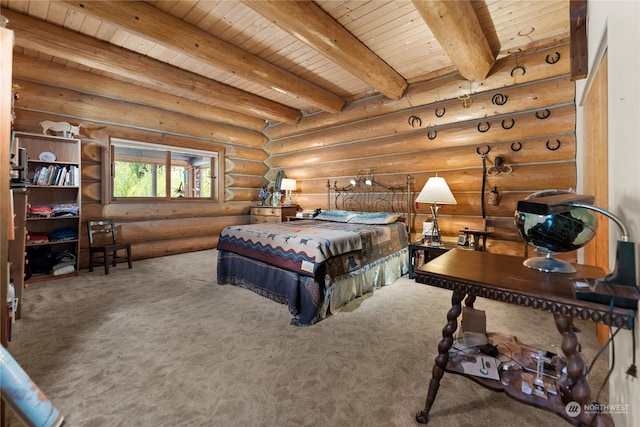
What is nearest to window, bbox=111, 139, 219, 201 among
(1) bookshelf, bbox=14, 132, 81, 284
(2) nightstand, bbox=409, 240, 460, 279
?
(1) bookshelf, bbox=14, 132, 81, 284

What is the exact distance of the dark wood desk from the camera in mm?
903

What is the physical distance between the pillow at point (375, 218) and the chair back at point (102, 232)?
12.0 feet

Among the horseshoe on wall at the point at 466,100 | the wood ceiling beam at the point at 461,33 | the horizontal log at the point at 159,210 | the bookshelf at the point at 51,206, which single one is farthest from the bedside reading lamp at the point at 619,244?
the horizontal log at the point at 159,210

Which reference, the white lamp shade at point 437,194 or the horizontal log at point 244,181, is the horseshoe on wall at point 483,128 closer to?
the white lamp shade at point 437,194

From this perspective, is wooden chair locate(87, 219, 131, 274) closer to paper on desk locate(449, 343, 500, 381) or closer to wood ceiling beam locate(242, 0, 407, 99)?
wood ceiling beam locate(242, 0, 407, 99)

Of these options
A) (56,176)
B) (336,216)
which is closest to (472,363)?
(336,216)

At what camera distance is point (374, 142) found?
455cm

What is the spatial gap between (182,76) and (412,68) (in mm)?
3264

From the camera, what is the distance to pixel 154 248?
15.3 feet

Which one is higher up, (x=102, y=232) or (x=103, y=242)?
(x=102, y=232)

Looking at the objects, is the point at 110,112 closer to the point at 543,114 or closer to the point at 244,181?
the point at 244,181

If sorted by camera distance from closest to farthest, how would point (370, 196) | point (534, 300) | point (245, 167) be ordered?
1. point (534, 300)
2. point (370, 196)
3. point (245, 167)

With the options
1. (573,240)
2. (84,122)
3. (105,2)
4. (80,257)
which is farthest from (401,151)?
(80,257)

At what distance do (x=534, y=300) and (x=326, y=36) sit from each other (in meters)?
2.76
